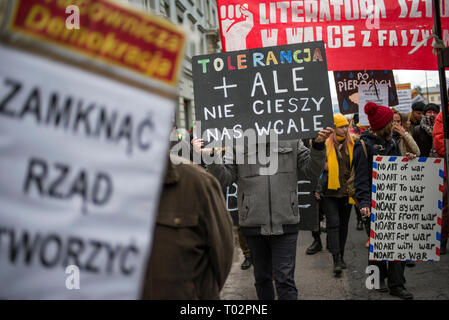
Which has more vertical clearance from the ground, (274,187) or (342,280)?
(274,187)

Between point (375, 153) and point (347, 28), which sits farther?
point (375, 153)

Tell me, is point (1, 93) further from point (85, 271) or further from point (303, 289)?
point (303, 289)

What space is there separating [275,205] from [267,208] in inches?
2.7

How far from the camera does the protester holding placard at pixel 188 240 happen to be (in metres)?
1.91

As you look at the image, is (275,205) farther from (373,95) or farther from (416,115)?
(416,115)

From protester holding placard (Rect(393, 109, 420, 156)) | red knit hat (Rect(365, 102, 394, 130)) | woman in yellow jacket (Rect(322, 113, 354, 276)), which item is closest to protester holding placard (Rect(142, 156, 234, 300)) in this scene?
red knit hat (Rect(365, 102, 394, 130))

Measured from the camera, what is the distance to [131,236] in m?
1.51

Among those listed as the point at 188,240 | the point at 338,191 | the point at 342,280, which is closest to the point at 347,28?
the point at 338,191

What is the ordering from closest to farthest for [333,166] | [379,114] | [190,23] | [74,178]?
[74,178], [379,114], [333,166], [190,23]

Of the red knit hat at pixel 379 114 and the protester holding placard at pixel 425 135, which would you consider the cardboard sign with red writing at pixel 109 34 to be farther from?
the protester holding placard at pixel 425 135

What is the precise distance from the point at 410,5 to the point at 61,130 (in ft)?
12.3

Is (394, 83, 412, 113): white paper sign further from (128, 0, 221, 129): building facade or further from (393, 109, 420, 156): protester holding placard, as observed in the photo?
(128, 0, 221, 129): building facade

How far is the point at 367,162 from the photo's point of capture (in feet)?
14.2
